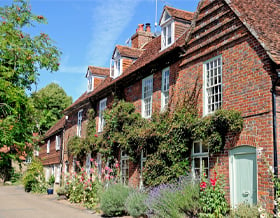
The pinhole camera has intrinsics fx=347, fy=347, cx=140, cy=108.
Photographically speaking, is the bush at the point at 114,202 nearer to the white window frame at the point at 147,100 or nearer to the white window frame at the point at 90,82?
the white window frame at the point at 147,100

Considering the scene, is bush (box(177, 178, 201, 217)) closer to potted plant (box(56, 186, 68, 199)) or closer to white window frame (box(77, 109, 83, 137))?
potted plant (box(56, 186, 68, 199))

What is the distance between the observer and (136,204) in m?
13.0

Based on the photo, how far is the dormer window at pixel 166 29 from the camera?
16.1 m

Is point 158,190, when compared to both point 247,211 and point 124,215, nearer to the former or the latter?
point 124,215

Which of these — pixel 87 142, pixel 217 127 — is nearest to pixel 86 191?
pixel 87 142

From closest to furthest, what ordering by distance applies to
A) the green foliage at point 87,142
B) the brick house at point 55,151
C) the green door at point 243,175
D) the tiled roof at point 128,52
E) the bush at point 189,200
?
the green door at point 243,175
the bush at point 189,200
the tiled roof at point 128,52
the green foliage at point 87,142
the brick house at point 55,151

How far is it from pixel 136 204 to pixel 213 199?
3531 mm

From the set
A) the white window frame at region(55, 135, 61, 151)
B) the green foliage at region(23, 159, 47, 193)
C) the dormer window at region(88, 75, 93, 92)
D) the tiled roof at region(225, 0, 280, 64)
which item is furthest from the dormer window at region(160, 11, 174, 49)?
the white window frame at region(55, 135, 61, 151)

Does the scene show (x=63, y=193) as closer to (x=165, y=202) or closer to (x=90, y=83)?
(x=90, y=83)

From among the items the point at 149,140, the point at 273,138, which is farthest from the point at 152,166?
the point at 273,138

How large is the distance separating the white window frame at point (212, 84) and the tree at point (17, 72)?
307 inches

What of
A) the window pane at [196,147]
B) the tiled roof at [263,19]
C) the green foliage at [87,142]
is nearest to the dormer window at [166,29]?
the tiled roof at [263,19]

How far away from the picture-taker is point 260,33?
10.8 m

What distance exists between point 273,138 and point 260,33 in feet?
11.0
